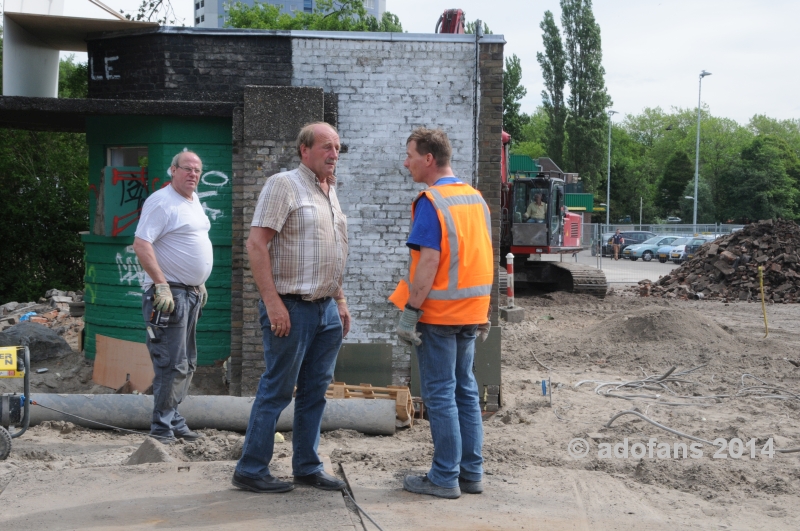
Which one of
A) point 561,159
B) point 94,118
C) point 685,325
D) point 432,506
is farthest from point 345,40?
point 561,159

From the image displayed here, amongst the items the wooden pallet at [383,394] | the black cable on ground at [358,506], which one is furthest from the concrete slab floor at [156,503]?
the wooden pallet at [383,394]

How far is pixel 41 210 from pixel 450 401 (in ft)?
42.6

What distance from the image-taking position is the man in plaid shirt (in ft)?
13.3

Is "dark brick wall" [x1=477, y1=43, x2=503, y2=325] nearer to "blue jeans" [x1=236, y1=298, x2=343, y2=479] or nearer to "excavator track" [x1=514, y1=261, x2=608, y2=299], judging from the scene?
"blue jeans" [x1=236, y1=298, x2=343, y2=479]

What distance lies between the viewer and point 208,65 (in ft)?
27.5

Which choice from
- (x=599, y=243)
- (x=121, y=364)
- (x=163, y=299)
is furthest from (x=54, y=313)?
(x=599, y=243)

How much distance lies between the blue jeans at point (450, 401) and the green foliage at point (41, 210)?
41.7 feet

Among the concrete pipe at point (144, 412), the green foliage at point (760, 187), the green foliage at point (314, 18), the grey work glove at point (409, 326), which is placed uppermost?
the green foliage at point (314, 18)

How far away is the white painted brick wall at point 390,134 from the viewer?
8.04 meters

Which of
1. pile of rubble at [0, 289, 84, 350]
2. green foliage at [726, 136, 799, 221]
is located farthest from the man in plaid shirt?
green foliage at [726, 136, 799, 221]

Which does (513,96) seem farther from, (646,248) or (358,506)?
(358,506)

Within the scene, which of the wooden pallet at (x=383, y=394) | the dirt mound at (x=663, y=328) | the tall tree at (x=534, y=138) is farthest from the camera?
the tall tree at (x=534, y=138)

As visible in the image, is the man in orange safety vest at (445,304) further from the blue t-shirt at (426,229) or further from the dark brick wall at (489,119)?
the dark brick wall at (489,119)

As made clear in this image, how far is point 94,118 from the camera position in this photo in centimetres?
898
